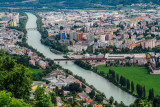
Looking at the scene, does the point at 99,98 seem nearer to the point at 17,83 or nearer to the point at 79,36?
the point at 17,83

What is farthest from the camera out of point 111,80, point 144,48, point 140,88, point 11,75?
point 144,48

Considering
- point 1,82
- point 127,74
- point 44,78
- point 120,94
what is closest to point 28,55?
point 44,78

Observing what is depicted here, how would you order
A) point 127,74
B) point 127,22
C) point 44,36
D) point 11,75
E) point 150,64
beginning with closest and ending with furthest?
point 11,75 < point 127,74 < point 150,64 < point 44,36 < point 127,22

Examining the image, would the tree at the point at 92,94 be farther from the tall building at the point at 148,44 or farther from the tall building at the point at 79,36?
the tall building at the point at 79,36

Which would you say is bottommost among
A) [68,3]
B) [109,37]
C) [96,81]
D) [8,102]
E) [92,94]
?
[96,81]

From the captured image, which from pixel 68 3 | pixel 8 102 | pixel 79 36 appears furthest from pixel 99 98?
pixel 68 3

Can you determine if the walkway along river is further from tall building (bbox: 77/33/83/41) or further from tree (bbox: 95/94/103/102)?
tall building (bbox: 77/33/83/41)

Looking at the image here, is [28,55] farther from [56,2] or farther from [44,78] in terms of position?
[56,2]

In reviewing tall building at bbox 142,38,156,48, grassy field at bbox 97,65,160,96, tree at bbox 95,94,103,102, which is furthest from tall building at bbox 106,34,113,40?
tree at bbox 95,94,103,102
